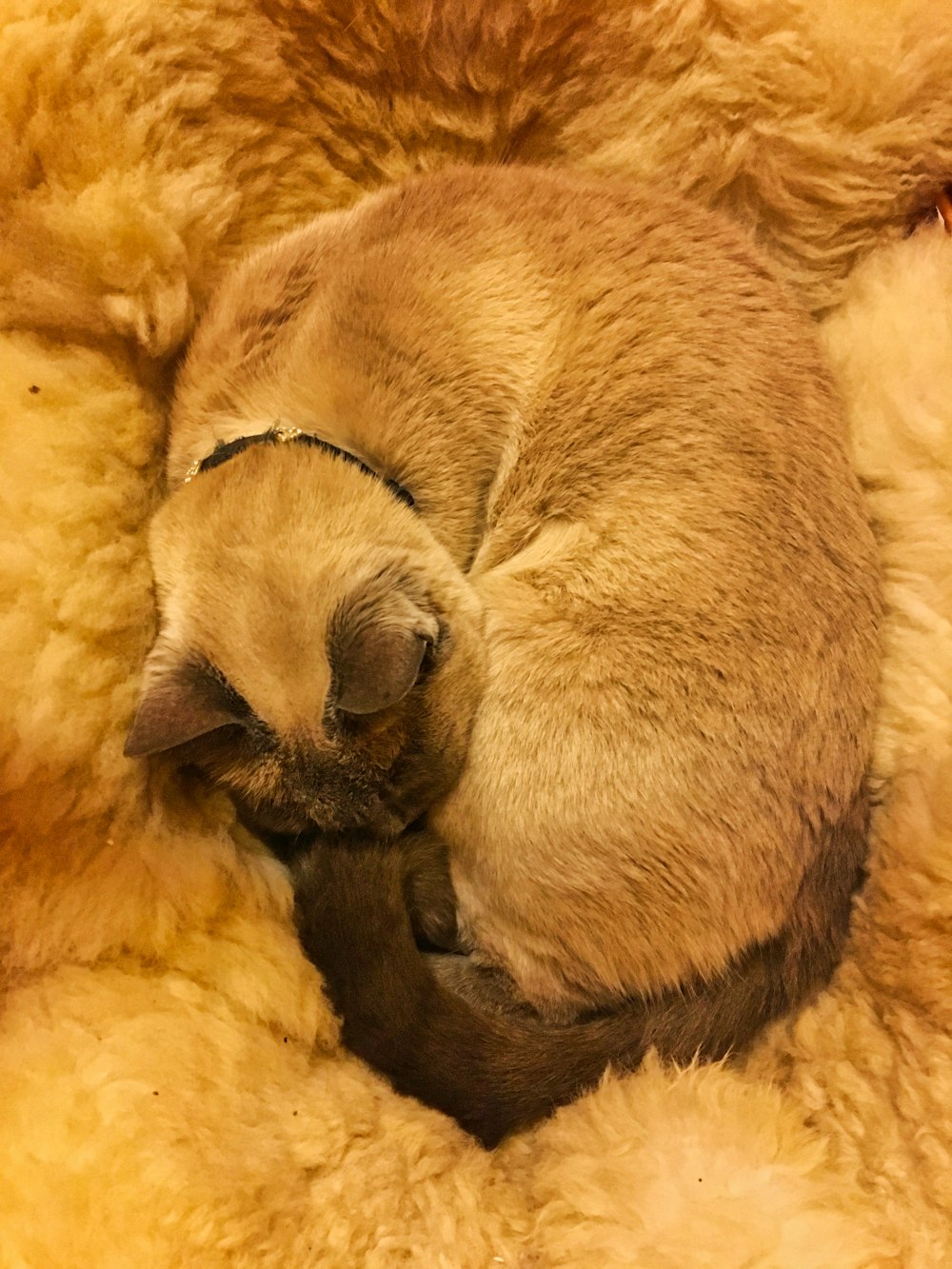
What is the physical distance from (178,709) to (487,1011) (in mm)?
516

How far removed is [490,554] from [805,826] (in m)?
0.54

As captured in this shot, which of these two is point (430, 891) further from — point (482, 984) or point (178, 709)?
point (178, 709)

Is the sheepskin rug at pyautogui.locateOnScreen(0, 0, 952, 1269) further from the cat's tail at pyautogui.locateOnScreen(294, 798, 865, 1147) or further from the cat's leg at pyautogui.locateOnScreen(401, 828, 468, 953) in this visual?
the cat's leg at pyautogui.locateOnScreen(401, 828, 468, 953)

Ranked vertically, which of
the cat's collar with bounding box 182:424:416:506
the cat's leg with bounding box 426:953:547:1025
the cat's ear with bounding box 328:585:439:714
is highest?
the cat's collar with bounding box 182:424:416:506

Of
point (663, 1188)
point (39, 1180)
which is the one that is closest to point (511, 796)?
point (663, 1188)

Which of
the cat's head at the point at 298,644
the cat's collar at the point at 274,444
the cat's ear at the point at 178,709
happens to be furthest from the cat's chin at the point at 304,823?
the cat's collar at the point at 274,444

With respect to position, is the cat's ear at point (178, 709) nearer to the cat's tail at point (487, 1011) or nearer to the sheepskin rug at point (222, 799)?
the sheepskin rug at point (222, 799)

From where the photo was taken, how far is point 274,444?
3.61 feet

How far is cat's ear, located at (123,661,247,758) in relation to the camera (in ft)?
3.14

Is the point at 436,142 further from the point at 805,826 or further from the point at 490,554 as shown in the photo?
the point at 805,826

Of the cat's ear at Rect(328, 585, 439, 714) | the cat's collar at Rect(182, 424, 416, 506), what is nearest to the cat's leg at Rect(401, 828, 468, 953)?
the cat's ear at Rect(328, 585, 439, 714)

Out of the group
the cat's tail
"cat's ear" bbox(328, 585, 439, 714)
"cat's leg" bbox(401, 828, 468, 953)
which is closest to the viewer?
"cat's ear" bbox(328, 585, 439, 714)

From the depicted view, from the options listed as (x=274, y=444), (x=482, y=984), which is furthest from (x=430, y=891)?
(x=274, y=444)

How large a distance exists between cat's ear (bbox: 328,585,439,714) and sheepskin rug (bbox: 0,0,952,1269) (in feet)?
0.99
